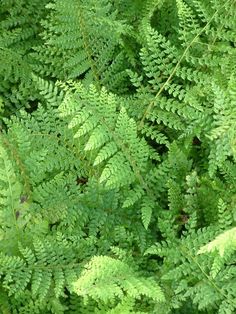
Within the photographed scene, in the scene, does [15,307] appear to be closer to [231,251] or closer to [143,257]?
[143,257]

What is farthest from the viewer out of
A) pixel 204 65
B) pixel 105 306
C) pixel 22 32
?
pixel 22 32

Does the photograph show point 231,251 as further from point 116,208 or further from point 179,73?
point 179,73

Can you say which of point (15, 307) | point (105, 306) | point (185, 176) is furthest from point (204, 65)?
point (15, 307)

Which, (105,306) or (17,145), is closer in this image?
(105,306)

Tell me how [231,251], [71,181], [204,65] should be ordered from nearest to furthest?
[231,251] → [71,181] → [204,65]

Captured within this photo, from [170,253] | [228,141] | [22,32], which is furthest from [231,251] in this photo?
[22,32]

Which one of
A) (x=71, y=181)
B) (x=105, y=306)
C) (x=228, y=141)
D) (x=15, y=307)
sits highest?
(x=228, y=141)

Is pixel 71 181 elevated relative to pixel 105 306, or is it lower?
elevated
